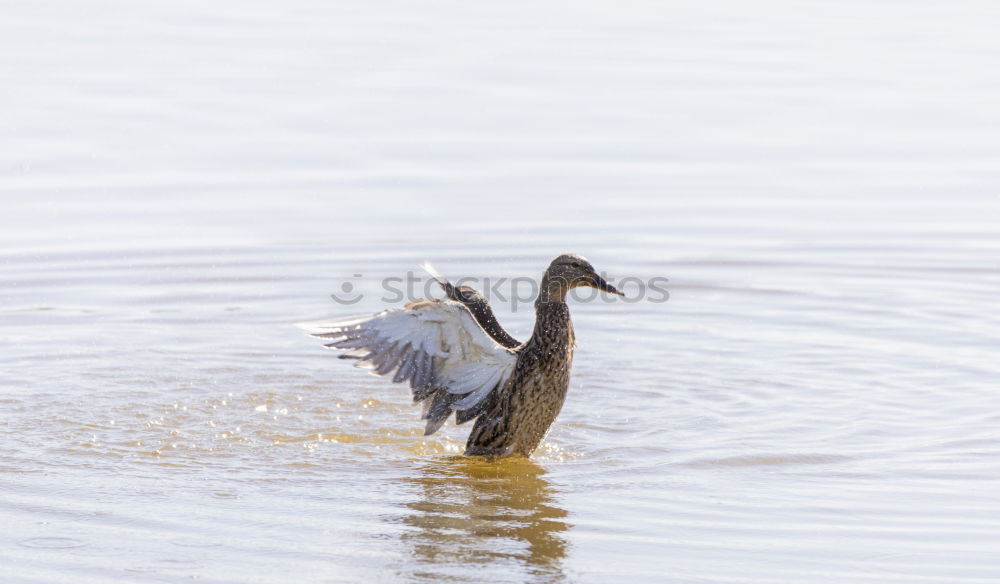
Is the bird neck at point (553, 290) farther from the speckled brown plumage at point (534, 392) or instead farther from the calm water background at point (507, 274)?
the calm water background at point (507, 274)

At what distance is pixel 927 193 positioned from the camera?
40.3 feet

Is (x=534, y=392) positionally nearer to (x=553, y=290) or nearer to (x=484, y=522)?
(x=553, y=290)

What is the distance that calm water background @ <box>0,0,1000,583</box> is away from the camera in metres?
6.08

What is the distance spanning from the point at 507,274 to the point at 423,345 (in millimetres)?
3640

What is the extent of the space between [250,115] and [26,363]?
533cm

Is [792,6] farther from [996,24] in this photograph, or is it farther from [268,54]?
[268,54]

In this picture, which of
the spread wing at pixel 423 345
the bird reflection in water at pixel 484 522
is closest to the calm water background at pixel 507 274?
the bird reflection in water at pixel 484 522

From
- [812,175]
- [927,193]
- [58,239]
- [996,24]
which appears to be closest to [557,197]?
[812,175]

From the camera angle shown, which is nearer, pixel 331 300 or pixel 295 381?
pixel 295 381

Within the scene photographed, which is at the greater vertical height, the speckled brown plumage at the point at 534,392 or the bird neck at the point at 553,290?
the bird neck at the point at 553,290

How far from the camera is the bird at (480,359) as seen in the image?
7.00m

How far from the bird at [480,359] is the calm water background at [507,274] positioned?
232mm

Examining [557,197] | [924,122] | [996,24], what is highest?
[996,24]

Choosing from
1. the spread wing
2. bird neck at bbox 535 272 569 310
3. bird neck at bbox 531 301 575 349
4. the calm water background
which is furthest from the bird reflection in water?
bird neck at bbox 535 272 569 310
